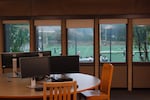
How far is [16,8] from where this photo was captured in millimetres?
7879

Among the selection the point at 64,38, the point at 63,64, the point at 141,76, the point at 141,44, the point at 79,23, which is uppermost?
the point at 79,23

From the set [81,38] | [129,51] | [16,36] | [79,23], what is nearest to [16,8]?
[16,36]

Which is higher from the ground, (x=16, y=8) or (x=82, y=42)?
(x=16, y=8)

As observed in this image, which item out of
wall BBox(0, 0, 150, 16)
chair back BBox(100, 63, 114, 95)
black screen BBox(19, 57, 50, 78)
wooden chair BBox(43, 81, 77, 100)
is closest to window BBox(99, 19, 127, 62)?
wall BBox(0, 0, 150, 16)

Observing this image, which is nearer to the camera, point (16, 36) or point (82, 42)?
point (82, 42)

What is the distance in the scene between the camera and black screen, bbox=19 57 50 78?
4.06m

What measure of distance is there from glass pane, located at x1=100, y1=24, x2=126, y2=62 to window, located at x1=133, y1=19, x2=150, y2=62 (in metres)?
0.32

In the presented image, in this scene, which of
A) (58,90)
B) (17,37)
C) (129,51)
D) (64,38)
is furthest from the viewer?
(17,37)

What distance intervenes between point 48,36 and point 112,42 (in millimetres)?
1953

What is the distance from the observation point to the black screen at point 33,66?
13.3ft

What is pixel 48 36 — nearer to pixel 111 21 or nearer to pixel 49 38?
pixel 49 38

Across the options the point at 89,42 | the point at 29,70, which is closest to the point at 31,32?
the point at 89,42

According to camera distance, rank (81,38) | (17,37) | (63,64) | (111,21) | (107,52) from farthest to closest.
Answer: (17,37) → (81,38) → (107,52) → (111,21) → (63,64)

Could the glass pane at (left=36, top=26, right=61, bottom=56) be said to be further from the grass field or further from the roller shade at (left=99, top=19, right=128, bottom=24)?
the roller shade at (left=99, top=19, right=128, bottom=24)
